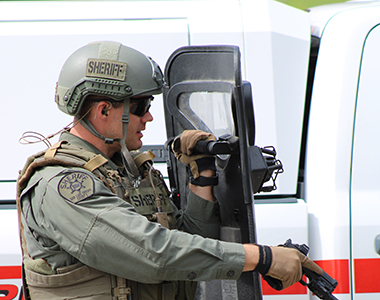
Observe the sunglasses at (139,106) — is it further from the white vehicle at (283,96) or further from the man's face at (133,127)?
the white vehicle at (283,96)

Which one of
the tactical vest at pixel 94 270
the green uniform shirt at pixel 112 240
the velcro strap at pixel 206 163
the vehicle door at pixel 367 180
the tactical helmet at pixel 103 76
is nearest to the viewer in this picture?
the green uniform shirt at pixel 112 240

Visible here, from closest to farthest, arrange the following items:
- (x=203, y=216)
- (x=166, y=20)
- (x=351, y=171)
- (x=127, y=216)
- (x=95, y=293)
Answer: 1. (x=127, y=216)
2. (x=95, y=293)
3. (x=203, y=216)
4. (x=351, y=171)
5. (x=166, y=20)

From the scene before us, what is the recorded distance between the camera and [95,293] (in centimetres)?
174

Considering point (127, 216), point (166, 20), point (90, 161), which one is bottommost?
point (127, 216)

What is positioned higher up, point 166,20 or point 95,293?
Answer: point 166,20

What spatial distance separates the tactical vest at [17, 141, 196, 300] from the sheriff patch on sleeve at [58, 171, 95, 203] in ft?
0.35

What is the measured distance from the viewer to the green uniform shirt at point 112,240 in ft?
5.20

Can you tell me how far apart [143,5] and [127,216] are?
A: 130cm

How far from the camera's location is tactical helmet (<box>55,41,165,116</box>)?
74.9 inches

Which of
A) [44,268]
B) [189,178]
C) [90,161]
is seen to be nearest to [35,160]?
[90,161]

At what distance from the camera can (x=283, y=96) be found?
7.95ft

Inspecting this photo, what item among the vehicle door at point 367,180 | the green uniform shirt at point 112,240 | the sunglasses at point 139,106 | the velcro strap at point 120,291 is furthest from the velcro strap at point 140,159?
the vehicle door at point 367,180

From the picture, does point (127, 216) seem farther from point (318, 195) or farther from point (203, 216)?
point (318, 195)

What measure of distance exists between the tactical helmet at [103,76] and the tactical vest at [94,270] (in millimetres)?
207
